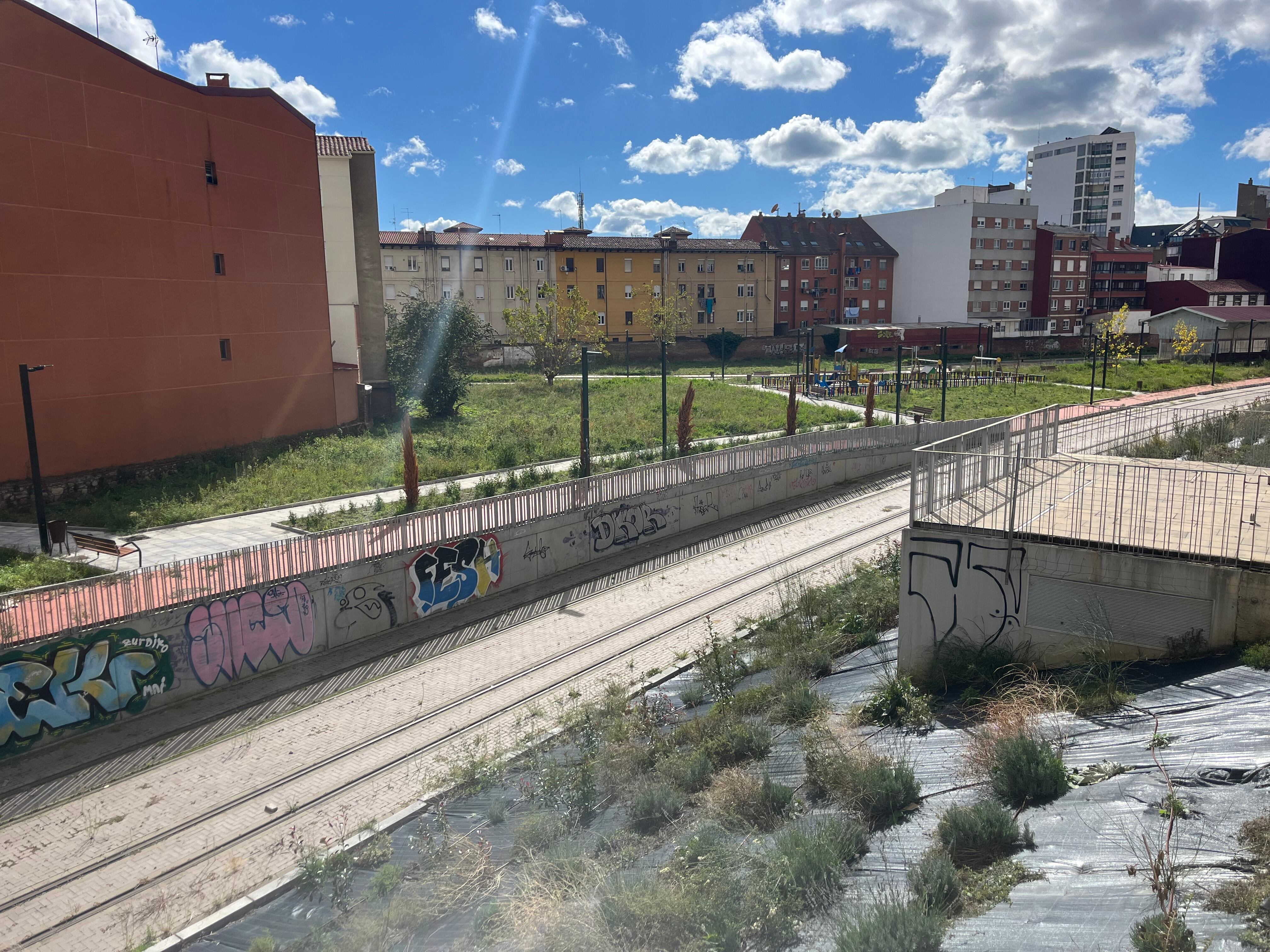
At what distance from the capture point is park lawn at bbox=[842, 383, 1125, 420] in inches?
1500

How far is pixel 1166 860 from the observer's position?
504cm

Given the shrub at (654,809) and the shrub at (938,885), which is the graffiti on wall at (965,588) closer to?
the shrub at (654,809)

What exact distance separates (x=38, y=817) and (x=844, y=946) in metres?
9.71

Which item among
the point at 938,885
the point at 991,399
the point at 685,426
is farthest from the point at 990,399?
the point at 938,885

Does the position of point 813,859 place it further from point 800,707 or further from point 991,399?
point 991,399

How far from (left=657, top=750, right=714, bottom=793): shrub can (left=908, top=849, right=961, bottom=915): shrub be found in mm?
2754

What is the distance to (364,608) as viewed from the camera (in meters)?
14.7

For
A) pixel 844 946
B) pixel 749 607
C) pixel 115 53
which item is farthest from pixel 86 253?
pixel 844 946

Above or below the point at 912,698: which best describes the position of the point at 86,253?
above

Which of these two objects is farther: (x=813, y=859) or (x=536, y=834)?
(x=536, y=834)

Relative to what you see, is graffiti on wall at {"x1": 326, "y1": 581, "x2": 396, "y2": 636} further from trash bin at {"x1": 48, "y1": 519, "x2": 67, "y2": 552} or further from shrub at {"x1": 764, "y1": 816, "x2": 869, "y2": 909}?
shrub at {"x1": 764, "y1": 816, "x2": 869, "y2": 909}

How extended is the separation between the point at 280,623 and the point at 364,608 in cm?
159

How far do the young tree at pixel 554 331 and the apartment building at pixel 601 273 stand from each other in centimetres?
742

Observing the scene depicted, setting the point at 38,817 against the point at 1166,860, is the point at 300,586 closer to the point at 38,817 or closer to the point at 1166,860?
the point at 38,817
